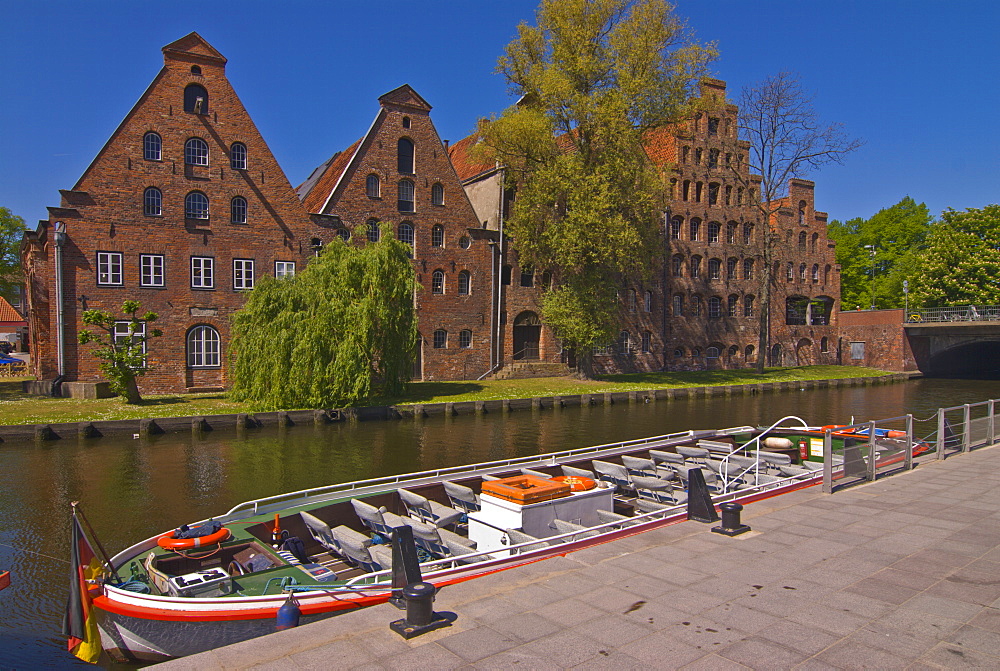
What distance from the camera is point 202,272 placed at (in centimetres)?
3438

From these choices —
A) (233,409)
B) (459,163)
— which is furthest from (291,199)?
(459,163)

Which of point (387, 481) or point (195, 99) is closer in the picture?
point (387, 481)

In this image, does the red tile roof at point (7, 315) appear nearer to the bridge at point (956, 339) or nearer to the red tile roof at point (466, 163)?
the red tile roof at point (466, 163)

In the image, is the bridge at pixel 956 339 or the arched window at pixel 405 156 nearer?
the arched window at pixel 405 156

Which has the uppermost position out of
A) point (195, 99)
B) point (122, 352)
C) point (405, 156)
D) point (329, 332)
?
point (195, 99)

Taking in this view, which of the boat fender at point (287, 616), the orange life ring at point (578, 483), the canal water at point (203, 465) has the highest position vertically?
the orange life ring at point (578, 483)

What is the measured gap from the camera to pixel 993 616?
6.99 metres

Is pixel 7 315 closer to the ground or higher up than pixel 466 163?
closer to the ground

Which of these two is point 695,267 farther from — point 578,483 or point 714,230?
point 578,483

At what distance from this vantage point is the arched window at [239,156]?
35.3m

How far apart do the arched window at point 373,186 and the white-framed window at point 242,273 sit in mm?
7729

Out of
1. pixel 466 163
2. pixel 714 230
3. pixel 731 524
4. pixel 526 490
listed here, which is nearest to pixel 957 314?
pixel 714 230

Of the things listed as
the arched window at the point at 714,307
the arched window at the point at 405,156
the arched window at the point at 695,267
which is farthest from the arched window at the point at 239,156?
the arched window at the point at 714,307

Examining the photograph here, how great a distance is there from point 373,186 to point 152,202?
11551 mm
